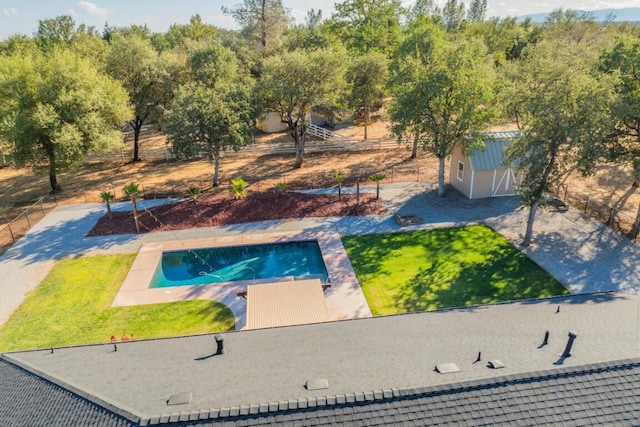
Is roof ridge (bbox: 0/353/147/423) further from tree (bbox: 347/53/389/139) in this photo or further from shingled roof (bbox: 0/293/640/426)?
tree (bbox: 347/53/389/139)

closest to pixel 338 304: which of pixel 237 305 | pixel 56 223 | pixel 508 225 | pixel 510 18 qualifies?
pixel 237 305

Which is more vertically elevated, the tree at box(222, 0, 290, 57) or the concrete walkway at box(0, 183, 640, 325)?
the tree at box(222, 0, 290, 57)

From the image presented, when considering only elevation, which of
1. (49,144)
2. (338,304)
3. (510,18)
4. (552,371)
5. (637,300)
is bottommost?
(338,304)

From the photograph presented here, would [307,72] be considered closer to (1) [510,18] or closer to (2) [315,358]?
(2) [315,358]

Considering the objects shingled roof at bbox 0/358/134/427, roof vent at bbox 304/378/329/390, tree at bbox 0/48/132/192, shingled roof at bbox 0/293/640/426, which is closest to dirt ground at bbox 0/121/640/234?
tree at bbox 0/48/132/192

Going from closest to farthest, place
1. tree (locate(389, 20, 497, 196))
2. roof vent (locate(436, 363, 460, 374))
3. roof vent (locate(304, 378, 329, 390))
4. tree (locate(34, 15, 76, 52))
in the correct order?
1. roof vent (locate(304, 378, 329, 390))
2. roof vent (locate(436, 363, 460, 374))
3. tree (locate(389, 20, 497, 196))
4. tree (locate(34, 15, 76, 52))

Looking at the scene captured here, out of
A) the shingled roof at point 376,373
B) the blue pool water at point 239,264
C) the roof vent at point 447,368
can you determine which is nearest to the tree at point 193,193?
the blue pool water at point 239,264
